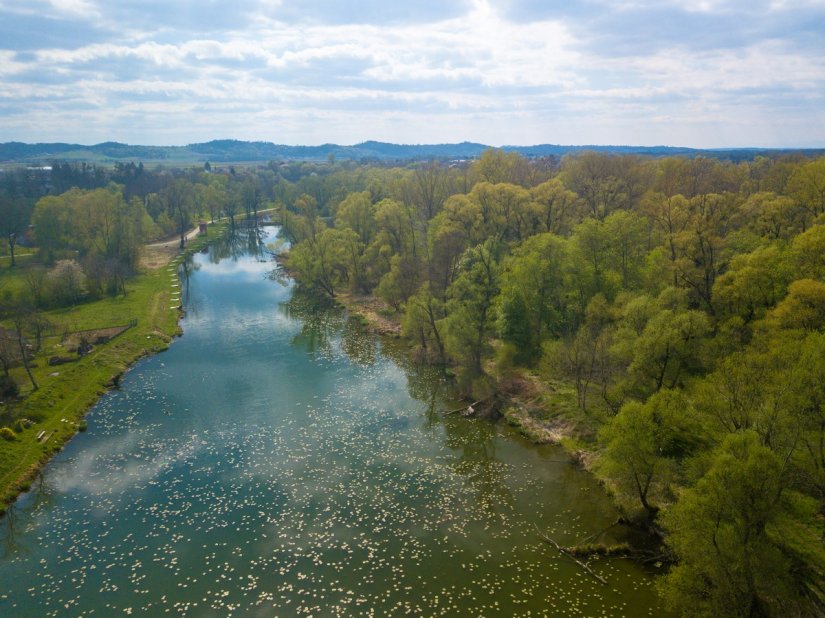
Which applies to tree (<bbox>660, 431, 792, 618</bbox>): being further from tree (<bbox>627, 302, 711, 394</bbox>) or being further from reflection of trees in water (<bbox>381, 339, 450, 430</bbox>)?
reflection of trees in water (<bbox>381, 339, 450, 430</bbox>)

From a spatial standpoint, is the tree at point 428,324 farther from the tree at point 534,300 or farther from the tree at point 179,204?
the tree at point 179,204

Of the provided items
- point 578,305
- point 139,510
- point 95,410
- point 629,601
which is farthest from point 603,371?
point 95,410

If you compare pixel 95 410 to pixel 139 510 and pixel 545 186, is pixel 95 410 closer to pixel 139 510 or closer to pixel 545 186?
pixel 139 510

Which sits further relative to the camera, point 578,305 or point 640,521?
point 578,305

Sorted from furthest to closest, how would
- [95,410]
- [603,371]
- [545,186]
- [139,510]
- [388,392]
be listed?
[545,186] < [388,392] < [95,410] < [603,371] < [139,510]

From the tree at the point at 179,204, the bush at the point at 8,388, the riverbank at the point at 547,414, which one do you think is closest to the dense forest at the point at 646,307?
the riverbank at the point at 547,414

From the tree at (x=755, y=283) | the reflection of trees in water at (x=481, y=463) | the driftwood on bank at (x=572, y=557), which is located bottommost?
the driftwood on bank at (x=572, y=557)
